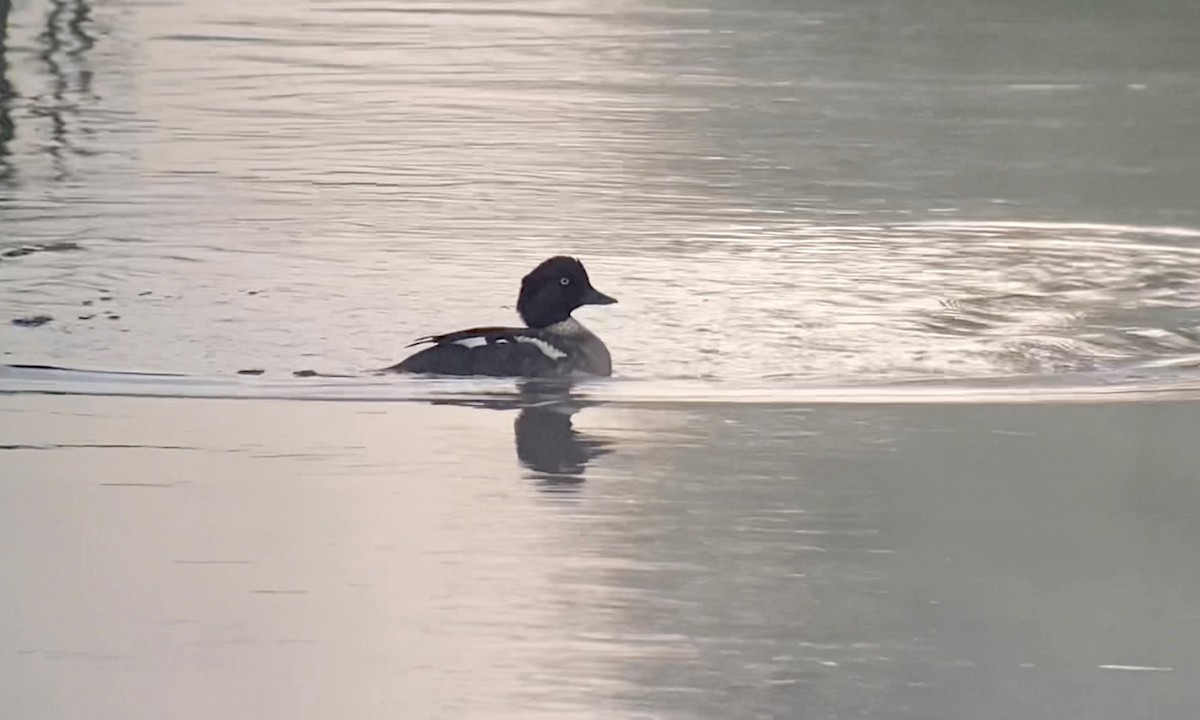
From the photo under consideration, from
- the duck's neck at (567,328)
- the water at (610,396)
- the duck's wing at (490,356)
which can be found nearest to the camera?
the water at (610,396)

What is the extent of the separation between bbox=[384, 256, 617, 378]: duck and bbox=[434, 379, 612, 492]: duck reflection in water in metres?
0.10

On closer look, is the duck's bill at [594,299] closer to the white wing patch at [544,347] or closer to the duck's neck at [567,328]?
the duck's neck at [567,328]

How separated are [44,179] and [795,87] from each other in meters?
6.59

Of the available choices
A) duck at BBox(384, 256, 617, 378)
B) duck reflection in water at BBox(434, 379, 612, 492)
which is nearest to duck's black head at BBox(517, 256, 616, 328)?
duck at BBox(384, 256, 617, 378)

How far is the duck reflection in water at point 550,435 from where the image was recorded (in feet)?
24.9

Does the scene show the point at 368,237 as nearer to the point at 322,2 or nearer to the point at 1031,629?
the point at 1031,629

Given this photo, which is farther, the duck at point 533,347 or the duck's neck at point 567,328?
the duck's neck at point 567,328

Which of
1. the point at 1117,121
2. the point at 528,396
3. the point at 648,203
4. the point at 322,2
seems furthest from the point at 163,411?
the point at 322,2

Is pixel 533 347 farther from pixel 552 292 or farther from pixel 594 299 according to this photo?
pixel 594 299

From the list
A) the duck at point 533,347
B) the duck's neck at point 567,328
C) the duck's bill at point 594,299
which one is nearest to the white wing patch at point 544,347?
the duck at point 533,347

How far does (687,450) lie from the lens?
7.95m

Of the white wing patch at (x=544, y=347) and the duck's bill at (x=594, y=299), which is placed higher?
the duck's bill at (x=594, y=299)

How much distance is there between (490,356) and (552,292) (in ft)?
2.31

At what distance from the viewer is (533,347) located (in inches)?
370
